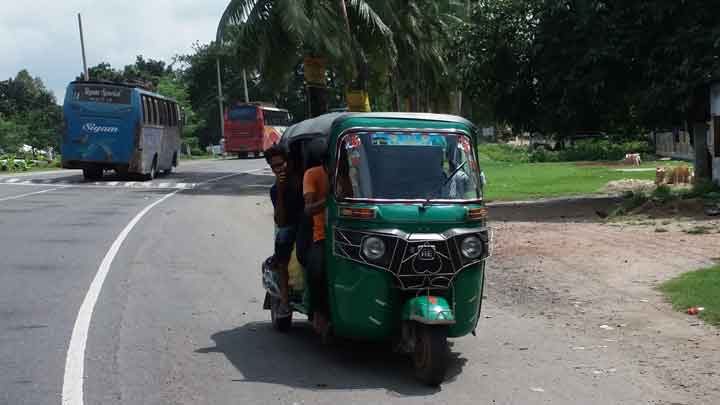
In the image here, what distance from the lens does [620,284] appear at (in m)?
11.9

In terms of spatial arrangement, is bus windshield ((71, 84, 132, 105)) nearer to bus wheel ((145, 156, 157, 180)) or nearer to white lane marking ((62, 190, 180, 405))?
bus wheel ((145, 156, 157, 180))

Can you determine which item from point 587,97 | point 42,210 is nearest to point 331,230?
point 587,97

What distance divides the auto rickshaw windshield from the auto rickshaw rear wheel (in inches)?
75.5

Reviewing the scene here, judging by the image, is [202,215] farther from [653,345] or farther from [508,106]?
[653,345]

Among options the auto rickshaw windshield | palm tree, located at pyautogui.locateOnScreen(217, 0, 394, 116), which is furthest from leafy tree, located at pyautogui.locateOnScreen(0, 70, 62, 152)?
the auto rickshaw windshield

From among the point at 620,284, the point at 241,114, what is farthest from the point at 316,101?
the point at 241,114

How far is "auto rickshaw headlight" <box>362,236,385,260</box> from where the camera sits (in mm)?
7316

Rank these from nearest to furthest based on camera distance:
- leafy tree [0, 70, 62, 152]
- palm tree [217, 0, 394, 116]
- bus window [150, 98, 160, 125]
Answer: palm tree [217, 0, 394, 116] < bus window [150, 98, 160, 125] < leafy tree [0, 70, 62, 152]

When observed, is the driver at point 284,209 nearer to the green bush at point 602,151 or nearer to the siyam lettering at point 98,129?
the siyam lettering at point 98,129

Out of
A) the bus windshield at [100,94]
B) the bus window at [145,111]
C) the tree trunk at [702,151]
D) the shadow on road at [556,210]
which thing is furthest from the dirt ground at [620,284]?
the bus window at [145,111]

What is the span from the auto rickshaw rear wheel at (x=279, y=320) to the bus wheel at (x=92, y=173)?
1158 inches

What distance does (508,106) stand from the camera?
2403 centimetres

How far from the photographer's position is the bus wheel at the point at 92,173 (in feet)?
122

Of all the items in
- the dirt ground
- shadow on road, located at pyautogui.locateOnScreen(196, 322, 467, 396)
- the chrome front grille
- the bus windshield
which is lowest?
the dirt ground
